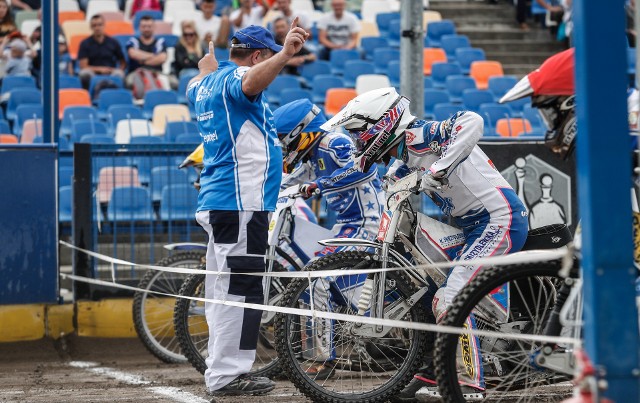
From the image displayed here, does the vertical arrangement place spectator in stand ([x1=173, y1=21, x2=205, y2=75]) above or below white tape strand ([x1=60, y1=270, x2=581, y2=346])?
above

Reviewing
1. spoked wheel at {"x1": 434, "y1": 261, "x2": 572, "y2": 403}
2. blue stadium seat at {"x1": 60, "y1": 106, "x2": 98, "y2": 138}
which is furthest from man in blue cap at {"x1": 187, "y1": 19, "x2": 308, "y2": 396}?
blue stadium seat at {"x1": 60, "y1": 106, "x2": 98, "y2": 138}

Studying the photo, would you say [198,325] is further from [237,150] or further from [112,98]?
[112,98]

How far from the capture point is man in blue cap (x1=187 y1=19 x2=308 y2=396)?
6973 mm

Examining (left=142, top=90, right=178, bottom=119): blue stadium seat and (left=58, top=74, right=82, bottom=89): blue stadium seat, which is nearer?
(left=142, top=90, right=178, bottom=119): blue stadium seat

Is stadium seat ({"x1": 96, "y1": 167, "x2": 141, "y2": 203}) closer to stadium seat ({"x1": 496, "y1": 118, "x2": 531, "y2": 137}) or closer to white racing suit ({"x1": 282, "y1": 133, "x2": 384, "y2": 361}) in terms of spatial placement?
white racing suit ({"x1": 282, "y1": 133, "x2": 384, "y2": 361})

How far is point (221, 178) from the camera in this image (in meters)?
7.02

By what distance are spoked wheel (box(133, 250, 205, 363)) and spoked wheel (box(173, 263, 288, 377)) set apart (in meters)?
0.51

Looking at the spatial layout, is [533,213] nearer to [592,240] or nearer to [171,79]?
[592,240]

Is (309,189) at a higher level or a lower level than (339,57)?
lower

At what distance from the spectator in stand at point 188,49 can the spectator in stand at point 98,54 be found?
0.89 m

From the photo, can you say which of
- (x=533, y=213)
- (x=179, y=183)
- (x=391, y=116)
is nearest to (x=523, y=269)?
(x=391, y=116)

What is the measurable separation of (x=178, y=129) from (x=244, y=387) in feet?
24.1

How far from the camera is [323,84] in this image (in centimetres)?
1669

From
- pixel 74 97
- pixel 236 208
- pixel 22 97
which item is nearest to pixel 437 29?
pixel 74 97
